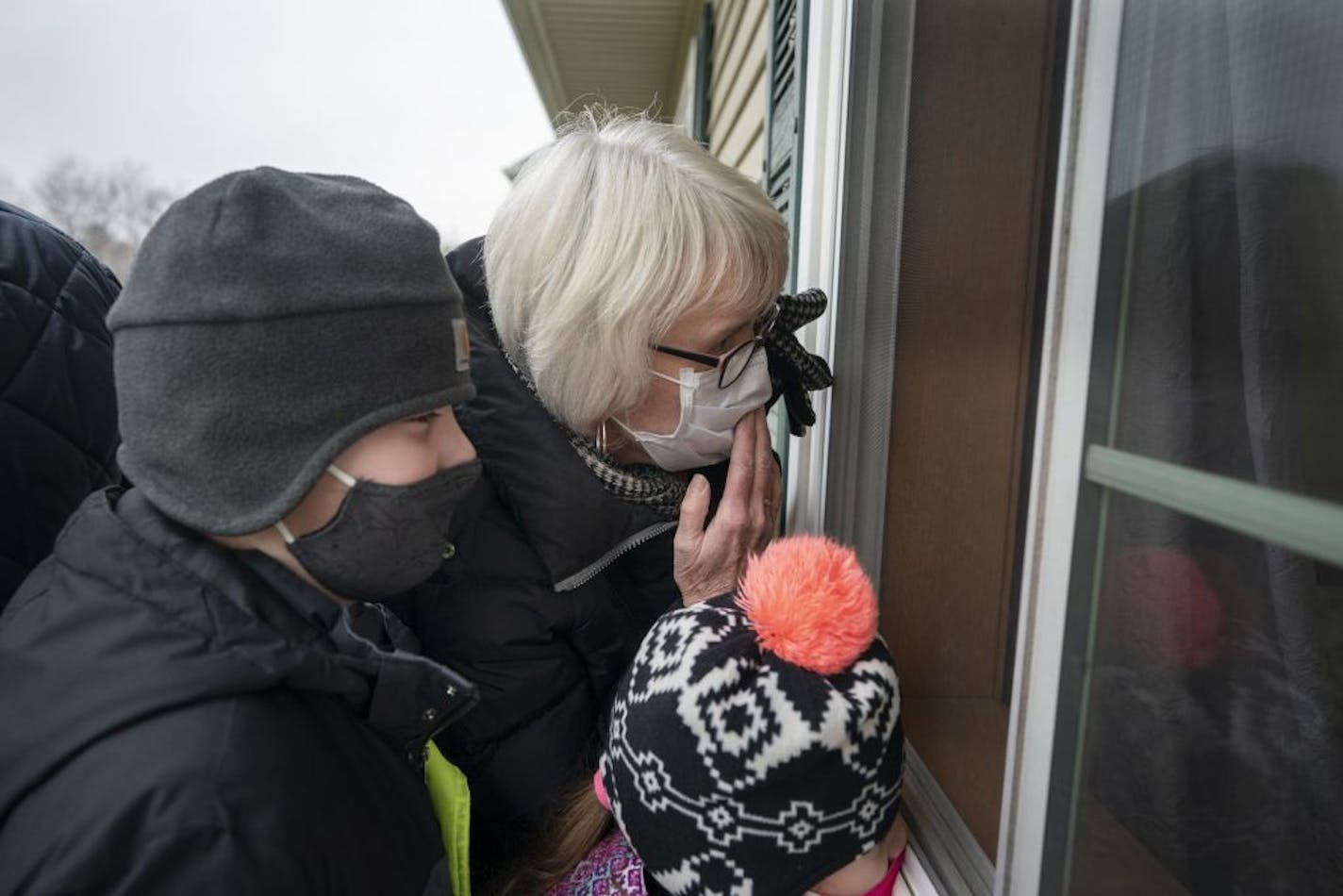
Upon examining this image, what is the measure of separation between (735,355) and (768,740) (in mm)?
776

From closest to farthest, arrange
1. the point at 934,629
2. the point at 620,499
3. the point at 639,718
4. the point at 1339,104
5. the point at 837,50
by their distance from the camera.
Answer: the point at 1339,104 < the point at 639,718 < the point at 620,499 < the point at 934,629 < the point at 837,50

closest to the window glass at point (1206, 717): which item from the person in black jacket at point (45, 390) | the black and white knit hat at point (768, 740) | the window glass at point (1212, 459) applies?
the window glass at point (1212, 459)

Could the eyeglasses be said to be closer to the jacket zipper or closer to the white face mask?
the white face mask

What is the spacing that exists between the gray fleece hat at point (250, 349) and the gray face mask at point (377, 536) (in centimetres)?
6

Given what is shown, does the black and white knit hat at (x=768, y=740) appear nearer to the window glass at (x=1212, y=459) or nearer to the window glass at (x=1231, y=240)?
the window glass at (x=1212, y=459)

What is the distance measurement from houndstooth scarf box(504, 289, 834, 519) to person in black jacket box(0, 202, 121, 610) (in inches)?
26.3

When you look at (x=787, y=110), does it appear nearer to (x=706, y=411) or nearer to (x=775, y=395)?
(x=775, y=395)

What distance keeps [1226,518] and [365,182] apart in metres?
1.05

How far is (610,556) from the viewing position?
1389 millimetres

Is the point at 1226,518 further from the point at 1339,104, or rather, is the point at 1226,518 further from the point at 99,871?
the point at 99,871

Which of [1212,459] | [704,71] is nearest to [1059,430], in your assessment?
[1212,459]

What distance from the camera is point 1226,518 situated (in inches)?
28.9

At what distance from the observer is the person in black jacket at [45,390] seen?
1107mm

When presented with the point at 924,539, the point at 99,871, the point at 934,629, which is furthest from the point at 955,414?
the point at 99,871
